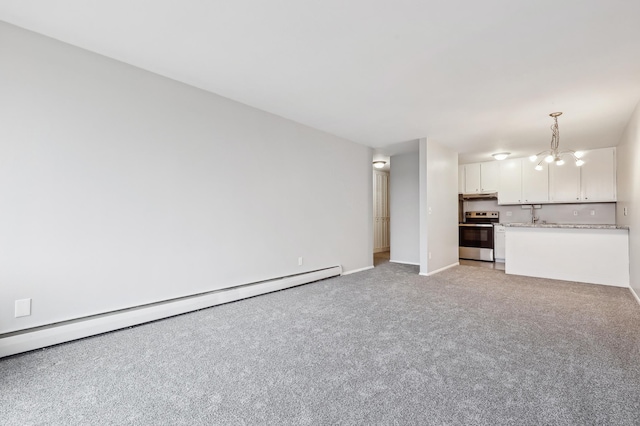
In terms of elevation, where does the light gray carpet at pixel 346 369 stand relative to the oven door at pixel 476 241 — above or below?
below

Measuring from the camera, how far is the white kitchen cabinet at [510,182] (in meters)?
6.87

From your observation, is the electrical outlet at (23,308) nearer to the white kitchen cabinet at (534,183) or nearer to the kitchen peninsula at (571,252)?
the kitchen peninsula at (571,252)

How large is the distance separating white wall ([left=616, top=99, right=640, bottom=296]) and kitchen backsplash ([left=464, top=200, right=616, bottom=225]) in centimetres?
164

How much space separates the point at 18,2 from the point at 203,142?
169 cm

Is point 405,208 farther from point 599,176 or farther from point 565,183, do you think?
point 599,176

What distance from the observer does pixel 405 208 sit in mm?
6484

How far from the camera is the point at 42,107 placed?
2410 mm

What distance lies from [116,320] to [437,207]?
5.16 meters

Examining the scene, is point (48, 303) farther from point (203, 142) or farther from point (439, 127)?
point (439, 127)

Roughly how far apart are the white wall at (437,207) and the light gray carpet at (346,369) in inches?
78.4

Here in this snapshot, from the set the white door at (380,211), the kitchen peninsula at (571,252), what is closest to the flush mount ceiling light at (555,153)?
the kitchen peninsula at (571,252)

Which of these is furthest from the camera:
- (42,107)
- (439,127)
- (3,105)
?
(439,127)

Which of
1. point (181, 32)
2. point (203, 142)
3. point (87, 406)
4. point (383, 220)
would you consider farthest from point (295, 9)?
point (383, 220)

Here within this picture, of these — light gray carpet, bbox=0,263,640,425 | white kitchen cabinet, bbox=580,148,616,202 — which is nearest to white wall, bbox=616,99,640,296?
light gray carpet, bbox=0,263,640,425
